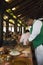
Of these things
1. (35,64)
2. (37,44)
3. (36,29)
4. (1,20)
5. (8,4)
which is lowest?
(35,64)

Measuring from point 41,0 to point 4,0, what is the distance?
3.55 meters

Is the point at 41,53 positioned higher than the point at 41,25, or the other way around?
the point at 41,25

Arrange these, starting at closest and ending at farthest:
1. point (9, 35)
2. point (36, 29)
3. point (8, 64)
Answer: point (8, 64), point (36, 29), point (9, 35)

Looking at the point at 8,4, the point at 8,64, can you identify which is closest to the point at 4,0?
the point at 8,4

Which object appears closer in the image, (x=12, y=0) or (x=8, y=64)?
(x=8, y=64)

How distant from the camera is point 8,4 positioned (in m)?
5.00

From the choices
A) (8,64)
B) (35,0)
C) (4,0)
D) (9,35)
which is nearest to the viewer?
(8,64)

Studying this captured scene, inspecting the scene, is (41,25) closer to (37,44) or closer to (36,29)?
(36,29)

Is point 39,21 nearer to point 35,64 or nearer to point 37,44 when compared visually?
point 37,44

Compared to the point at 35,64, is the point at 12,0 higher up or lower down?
higher up

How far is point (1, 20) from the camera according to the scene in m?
4.96

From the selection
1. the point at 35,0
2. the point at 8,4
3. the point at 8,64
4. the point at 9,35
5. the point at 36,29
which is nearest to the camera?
the point at 8,64

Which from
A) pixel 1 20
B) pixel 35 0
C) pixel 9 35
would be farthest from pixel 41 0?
pixel 1 20

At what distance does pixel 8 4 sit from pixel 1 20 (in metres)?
0.43
